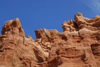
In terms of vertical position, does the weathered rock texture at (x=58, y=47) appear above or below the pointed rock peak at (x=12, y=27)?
below

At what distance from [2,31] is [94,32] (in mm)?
17900

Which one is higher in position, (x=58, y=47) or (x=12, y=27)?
(x=12, y=27)

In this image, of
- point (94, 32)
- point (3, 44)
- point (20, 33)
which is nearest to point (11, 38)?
point (3, 44)

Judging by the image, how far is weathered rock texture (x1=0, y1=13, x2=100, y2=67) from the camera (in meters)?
28.8

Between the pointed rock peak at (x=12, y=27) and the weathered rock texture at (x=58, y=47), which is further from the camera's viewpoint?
the pointed rock peak at (x=12, y=27)

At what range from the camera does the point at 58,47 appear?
33562mm

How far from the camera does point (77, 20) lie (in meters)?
40.5

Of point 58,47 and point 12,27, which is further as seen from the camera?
point 12,27

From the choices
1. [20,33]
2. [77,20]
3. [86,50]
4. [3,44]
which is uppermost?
[77,20]

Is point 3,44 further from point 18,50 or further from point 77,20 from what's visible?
point 77,20

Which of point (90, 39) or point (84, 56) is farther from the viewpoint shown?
point (90, 39)

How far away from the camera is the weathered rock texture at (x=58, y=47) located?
2881 cm

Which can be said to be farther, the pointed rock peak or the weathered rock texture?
the pointed rock peak

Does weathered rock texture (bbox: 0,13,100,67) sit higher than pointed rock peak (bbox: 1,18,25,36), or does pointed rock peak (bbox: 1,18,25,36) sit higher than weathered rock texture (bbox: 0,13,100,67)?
pointed rock peak (bbox: 1,18,25,36)
